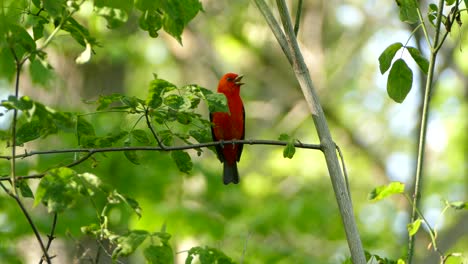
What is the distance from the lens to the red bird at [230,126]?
6.27m

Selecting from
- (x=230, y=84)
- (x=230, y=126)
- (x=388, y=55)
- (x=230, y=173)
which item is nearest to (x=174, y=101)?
(x=388, y=55)

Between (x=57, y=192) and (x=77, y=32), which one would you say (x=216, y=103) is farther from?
(x=57, y=192)

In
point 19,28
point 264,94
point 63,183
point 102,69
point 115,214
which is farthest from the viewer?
point 264,94

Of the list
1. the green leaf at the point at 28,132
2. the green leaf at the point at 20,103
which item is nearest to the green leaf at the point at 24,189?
the green leaf at the point at 28,132

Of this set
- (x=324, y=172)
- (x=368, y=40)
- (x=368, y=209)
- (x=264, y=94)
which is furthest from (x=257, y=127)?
(x=368, y=209)

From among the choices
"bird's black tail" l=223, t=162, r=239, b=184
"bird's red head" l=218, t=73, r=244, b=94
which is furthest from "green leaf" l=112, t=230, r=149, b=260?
"bird's red head" l=218, t=73, r=244, b=94

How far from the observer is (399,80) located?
2.99 metres

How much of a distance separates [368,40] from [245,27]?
2.26 metres

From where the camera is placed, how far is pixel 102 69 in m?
10.4

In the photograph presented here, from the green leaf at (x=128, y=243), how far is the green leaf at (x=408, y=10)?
1.28 metres

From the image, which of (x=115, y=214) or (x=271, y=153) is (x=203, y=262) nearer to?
→ (x=115, y=214)

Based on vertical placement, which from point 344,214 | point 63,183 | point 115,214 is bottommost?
point 63,183

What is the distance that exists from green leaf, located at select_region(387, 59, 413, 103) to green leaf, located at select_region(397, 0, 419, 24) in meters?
0.17

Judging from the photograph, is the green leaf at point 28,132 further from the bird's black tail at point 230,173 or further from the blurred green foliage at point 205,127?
the bird's black tail at point 230,173
